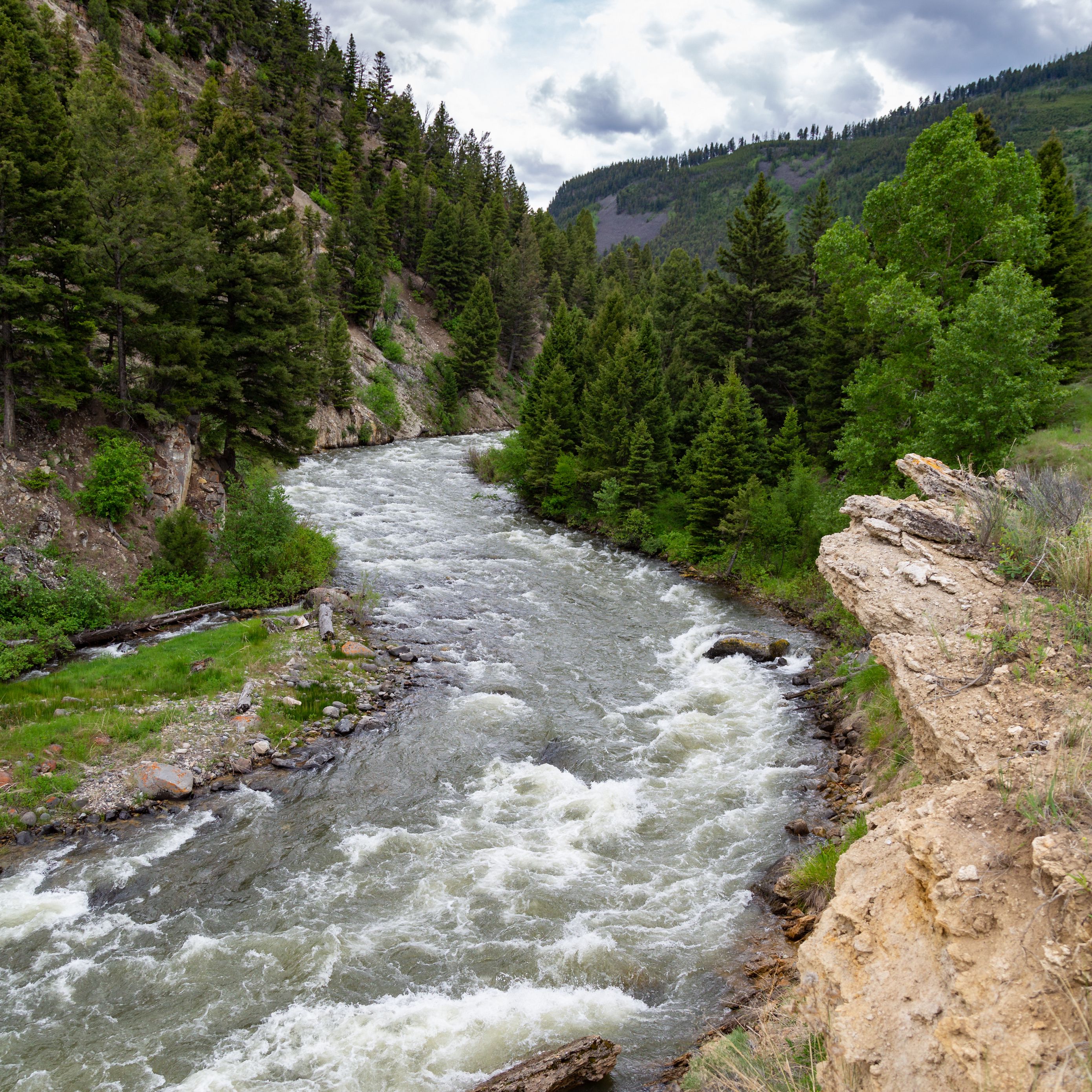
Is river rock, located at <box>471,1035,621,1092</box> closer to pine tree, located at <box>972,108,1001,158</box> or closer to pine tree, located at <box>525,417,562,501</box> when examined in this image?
pine tree, located at <box>525,417,562,501</box>

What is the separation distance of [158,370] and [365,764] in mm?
15658

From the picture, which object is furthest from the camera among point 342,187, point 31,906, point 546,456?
point 342,187

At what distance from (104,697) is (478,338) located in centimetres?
5705

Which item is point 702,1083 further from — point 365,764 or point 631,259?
point 631,259

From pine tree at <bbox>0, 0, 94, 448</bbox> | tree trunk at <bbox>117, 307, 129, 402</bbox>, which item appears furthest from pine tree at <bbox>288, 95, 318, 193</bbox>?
tree trunk at <bbox>117, 307, 129, 402</bbox>

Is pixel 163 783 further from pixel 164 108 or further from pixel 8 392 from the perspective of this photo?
pixel 164 108

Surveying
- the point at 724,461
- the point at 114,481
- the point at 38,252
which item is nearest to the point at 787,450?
the point at 724,461

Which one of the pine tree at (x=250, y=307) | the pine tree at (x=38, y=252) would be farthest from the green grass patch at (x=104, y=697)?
the pine tree at (x=250, y=307)

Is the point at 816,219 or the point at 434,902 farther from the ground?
the point at 816,219

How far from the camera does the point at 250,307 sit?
25219mm

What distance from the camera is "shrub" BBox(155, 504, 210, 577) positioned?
21094 mm

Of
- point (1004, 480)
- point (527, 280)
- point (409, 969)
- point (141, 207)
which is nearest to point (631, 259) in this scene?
point (527, 280)

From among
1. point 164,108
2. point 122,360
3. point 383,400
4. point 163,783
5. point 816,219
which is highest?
point 164,108

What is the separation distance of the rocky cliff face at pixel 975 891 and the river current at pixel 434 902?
3.83 meters
